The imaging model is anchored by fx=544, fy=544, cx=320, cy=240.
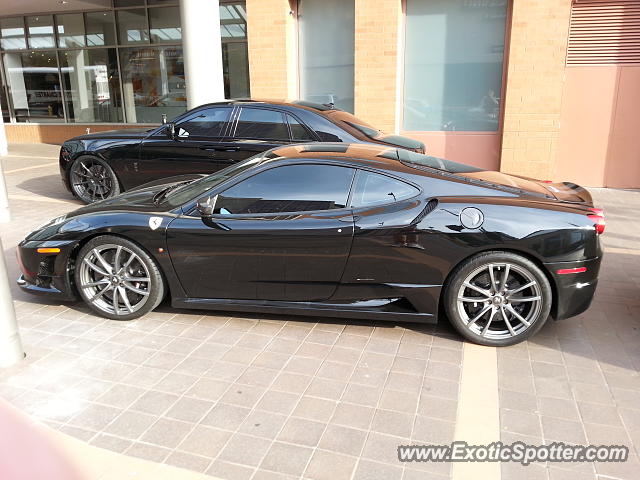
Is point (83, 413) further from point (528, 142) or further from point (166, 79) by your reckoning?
point (166, 79)

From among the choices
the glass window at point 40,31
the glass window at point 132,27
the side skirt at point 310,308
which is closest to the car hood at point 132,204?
the side skirt at point 310,308

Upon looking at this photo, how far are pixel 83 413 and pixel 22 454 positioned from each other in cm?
185

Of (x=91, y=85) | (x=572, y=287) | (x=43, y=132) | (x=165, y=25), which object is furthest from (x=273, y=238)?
(x=43, y=132)

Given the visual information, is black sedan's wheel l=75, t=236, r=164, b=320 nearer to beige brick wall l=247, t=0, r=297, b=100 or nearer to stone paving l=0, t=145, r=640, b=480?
stone paving l=0, t=145, r=640, b=480

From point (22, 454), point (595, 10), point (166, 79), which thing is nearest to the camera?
point (22, 454)

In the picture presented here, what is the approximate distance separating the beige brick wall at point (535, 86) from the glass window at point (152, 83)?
29.6 ft

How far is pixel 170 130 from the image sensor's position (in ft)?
25.7

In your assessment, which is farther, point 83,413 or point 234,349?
point 234,349

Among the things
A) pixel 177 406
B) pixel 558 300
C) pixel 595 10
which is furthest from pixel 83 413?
pixel 595 10

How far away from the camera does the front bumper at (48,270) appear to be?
14.8 ft

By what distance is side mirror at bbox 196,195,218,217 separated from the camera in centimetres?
420

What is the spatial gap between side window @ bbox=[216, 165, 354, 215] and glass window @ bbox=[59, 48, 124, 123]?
526 inches

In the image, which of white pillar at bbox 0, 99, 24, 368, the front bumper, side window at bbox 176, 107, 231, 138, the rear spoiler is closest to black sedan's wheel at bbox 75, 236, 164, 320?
the front bumper

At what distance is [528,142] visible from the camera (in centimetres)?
1023
